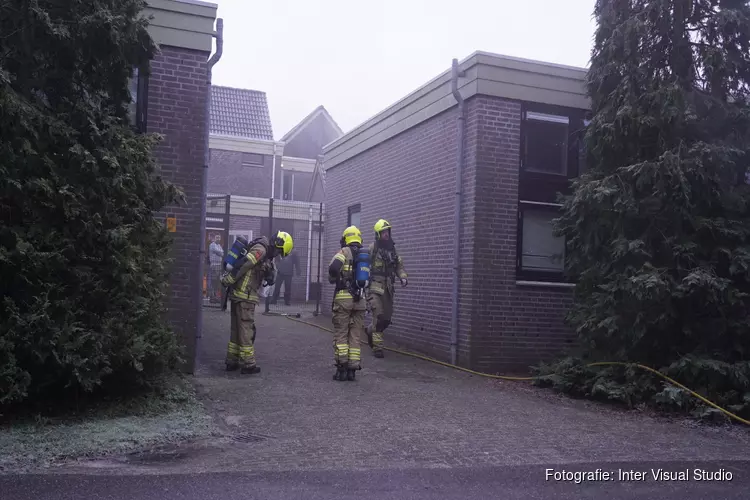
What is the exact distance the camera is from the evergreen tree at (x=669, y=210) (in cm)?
790

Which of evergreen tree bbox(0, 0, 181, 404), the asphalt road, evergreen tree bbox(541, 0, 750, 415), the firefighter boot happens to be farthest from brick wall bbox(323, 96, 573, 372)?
evergreen tree bbox(0, 0, 181, 404)

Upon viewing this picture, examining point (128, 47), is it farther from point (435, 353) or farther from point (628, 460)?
point (435, 353)

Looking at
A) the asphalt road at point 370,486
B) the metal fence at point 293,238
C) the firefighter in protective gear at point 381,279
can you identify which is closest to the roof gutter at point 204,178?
the firefighter in protective gear at point 381,279

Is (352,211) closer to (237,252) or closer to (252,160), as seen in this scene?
(237,252)

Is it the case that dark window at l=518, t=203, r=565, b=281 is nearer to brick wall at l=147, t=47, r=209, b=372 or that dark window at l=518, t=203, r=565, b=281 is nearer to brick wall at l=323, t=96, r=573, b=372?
brick wall at l=323, t=96, r=573, b=372

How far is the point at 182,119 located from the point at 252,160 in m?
24.4

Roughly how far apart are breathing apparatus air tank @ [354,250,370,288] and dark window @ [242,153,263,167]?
80.5 ft

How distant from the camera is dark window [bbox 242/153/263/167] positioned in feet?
107

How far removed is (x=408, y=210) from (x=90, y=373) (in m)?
7.36

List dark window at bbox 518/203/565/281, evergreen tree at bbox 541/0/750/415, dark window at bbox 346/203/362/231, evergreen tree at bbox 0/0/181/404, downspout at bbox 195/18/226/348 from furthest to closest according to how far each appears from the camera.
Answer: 1. dark window at bbox 346/203/362/231
2. dark window at bbox 518/203/565/281
3. downspout at bbox 195/18/226/348
4. evergreen tree at bbox 541/0/750/415
5. evergreen tree at bbox 0/0/181/404

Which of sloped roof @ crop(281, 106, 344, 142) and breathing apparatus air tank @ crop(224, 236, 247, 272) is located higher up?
sloped roof @ crop(281, 106, 344, 142)

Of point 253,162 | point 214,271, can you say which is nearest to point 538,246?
point 214,271

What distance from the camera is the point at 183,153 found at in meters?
8.71

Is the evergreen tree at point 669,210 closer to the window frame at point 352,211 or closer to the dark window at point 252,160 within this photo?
the window frame at point 352,211
